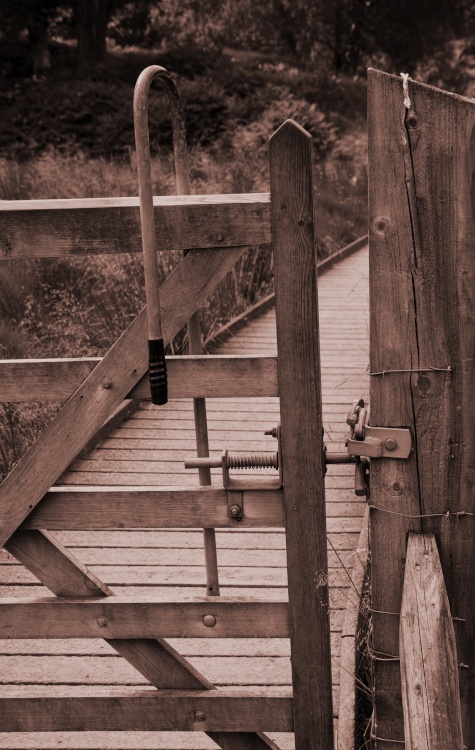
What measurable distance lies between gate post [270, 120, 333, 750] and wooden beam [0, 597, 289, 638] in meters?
0.09

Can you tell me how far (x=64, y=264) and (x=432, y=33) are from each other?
2695cm

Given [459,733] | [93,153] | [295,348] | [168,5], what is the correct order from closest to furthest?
[459,733]
[295,348]
[93,153]
[168,5]

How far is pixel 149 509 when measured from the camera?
85.0 inches

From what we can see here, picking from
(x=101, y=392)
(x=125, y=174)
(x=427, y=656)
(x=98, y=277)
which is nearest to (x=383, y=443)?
(x=427, y=656)

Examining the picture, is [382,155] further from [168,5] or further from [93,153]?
[168,5]

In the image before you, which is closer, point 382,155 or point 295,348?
point 382,155

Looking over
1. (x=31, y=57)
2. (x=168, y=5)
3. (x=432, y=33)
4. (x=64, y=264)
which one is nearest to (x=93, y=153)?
(x=31, y=57)

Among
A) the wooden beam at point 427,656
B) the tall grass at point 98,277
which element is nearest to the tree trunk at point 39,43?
the tall grass at point 98,277

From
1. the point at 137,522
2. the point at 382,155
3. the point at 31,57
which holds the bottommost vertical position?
the point at 137,522

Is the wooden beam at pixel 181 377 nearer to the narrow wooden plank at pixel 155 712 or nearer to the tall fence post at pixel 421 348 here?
the tall fence post at pixel 421 348

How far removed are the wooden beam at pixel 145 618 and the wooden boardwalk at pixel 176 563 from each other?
2.6 inches

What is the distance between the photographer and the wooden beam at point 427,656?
73.2 inches

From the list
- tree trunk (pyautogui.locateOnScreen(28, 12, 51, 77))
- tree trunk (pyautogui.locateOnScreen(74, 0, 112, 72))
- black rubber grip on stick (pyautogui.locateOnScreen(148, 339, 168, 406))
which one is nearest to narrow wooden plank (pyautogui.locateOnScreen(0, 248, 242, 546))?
black rubber grip on stick (pyautogui.locateOnScreen(148, 339, 168, 406))

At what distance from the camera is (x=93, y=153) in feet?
62.0
